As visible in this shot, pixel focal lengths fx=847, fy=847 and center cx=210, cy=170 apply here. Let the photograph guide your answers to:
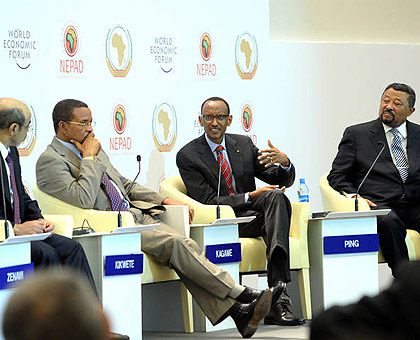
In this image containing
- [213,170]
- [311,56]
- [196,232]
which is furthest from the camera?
[311,56]

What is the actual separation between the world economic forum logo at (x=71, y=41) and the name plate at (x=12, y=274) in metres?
2.36

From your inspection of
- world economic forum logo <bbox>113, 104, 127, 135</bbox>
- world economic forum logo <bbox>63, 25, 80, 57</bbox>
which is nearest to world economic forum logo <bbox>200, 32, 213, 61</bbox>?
world economic forum logo <bbox>113, 104, 127, 135</bbox>

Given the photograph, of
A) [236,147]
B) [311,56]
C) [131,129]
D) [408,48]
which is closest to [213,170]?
[236,147]

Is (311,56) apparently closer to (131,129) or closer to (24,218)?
(131,129)

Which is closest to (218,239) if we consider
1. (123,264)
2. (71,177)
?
(123,264)

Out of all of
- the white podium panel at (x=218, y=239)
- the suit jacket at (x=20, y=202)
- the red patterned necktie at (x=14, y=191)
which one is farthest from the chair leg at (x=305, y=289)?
the red patterned necktie at (x=14, y=191)

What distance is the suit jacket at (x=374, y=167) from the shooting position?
17.9 ft

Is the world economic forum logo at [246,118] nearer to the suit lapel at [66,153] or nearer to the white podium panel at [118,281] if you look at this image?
the suit lapel at [66,153]

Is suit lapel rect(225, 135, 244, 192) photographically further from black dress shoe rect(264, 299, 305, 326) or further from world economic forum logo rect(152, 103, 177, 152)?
world economic forum logo rect(152, 103, 177, 152)

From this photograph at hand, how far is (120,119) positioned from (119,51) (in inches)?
18.8

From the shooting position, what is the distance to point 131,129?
6.03m

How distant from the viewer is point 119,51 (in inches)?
234

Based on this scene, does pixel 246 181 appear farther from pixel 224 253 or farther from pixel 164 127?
pixel 164 127

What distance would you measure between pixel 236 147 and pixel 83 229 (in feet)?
4.77
